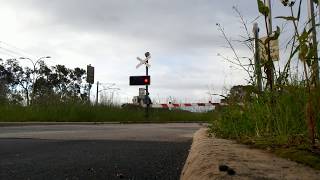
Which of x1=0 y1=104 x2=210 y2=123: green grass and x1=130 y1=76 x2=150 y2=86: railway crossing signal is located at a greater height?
x1=130 y1=76 x2=150 y2=86: railway crossing signal

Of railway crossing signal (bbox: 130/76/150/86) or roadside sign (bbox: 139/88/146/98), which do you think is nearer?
railway crossing signal (bbox: 130/76/150/86)

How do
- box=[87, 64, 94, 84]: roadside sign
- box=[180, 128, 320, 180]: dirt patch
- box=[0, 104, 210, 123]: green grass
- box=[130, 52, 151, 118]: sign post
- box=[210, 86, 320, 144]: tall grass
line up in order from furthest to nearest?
1. box=[87, 64, 94, 84]: roadside sign
2. box=[130, 52, 151, 118]: sign post
3. box=[0, 104, 210, 123]: green grass
4. box=[210, 86, 320, 144]: tall grass
5. box=[180, 128, 320, 180]: dirt patch

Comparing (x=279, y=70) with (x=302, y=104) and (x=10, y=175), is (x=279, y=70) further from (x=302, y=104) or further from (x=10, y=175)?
(x=10, y=175)

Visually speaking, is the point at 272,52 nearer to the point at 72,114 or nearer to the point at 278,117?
the point at 278,117

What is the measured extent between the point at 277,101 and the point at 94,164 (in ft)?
7.58

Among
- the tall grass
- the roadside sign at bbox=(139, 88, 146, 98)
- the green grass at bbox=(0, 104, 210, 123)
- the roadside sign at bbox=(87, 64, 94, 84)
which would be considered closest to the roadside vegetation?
the tall grass

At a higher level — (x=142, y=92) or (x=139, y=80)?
(x=139, y=80)

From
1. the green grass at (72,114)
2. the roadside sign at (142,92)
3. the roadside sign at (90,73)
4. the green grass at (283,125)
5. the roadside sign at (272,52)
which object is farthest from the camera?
the roadside sign at (90,73)

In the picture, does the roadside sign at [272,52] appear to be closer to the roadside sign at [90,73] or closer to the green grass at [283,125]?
the green grass at [283,125]

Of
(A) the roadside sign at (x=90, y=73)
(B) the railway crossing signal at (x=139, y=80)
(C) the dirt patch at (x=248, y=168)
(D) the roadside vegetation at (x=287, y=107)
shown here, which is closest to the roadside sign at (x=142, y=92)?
(B) the railway crossing signal at (x=139, y=80)

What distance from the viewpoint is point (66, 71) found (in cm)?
7875

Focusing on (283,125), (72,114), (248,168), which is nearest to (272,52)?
(283,125)

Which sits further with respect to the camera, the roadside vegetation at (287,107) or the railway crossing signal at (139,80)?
the railway crossing signal at (139,80)

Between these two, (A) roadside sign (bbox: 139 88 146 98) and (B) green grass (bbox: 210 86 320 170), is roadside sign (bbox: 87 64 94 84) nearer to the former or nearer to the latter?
(A) roadside sign (bbox: 139 88 146 98)
